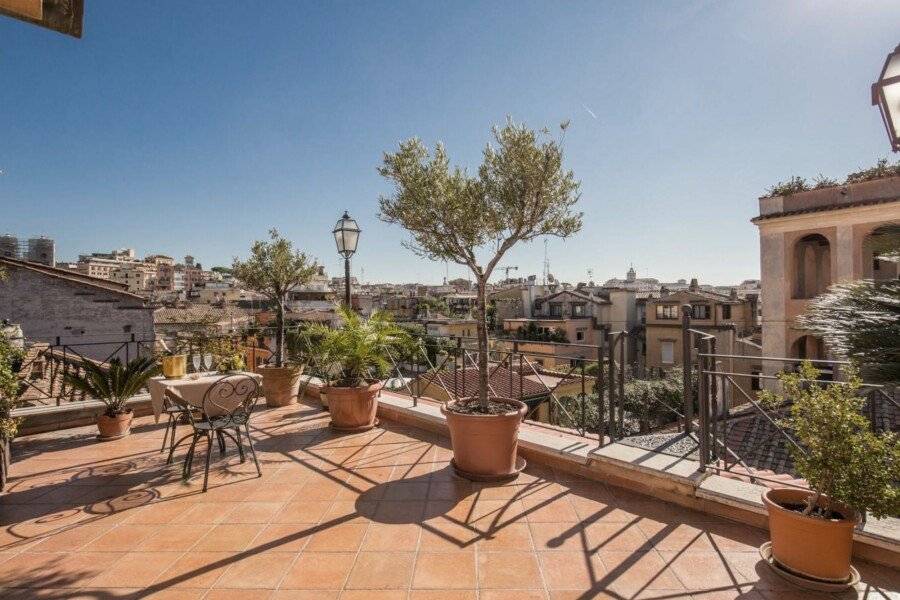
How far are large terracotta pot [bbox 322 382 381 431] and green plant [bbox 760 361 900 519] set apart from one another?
3985mm

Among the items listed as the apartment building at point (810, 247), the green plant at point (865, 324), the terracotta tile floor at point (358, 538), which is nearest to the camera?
the green plant at point (865, 324)

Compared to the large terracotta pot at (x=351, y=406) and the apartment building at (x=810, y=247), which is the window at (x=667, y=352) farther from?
the large terracotta pot at (x=351, y=406)

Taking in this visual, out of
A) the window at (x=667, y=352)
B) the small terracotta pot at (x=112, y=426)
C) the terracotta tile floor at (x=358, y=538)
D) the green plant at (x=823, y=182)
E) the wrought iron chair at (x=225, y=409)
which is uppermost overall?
the green plant at (x=823, y=182)

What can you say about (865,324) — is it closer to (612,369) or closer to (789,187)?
(612,369)

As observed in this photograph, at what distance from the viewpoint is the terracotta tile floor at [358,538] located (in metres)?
2.26

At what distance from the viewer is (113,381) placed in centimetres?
498

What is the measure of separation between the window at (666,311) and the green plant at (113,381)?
30532 mm

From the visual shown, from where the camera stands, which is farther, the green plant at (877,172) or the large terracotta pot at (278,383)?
the green plant at (877,172)

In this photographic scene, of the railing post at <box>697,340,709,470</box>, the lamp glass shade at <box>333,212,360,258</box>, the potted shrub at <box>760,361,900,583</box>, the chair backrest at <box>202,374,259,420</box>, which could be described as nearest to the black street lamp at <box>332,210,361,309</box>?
the lamp glass shade at <box>333,212,360,258</box>

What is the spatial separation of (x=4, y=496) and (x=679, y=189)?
14350mm

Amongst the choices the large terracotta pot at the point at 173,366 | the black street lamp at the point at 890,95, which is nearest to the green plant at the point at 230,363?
the large terracotta pot at the point at 173,366

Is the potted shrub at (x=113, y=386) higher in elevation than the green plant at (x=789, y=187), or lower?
lower

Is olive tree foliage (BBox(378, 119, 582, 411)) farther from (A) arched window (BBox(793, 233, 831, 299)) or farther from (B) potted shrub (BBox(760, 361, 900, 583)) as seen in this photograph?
(A) arched window (BBox(793, 233, 831, 299))

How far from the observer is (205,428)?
3746mm
